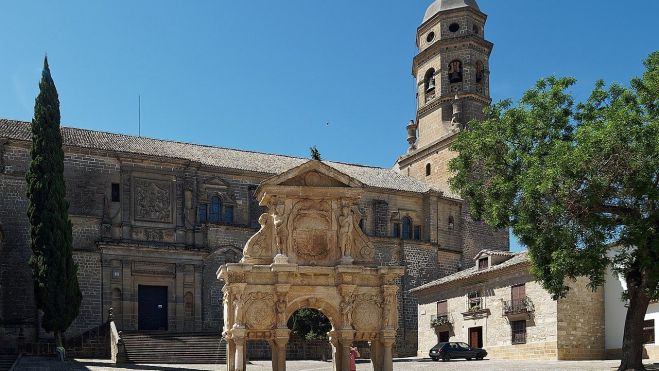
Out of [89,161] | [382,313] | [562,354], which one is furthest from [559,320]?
[89,161]

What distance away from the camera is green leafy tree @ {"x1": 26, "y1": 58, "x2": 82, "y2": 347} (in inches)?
1385

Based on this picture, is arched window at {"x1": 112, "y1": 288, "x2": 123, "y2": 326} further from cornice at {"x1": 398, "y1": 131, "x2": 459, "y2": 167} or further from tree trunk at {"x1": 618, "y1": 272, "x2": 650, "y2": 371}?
tree trunk at {"x1": 618, "y1": 272, "x2": 650, "y2": 371}

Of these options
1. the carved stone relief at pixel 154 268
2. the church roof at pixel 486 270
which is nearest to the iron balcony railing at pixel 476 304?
the church roof at pixel 486 270

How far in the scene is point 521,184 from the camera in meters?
24.8

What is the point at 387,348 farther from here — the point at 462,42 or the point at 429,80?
the point at 429,80

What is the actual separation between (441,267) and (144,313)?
720 inches

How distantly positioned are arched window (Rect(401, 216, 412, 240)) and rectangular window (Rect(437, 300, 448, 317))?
723 centimetres

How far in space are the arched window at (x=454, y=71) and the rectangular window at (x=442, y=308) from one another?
47.6 ft

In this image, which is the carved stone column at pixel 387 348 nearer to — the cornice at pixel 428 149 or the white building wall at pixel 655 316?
the white building wall at pixel 655 316

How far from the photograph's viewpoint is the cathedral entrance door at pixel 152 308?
43094 millimetres

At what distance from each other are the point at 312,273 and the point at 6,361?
16.6 m

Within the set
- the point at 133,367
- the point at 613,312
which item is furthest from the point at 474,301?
the point at 133,367

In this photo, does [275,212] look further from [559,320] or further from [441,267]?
[441,267]

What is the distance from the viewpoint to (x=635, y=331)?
965 inches
